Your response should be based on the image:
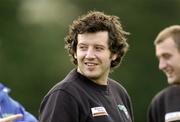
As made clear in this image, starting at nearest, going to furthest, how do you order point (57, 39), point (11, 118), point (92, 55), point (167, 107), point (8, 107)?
point (11, 118)
point (92, 55)
point (8, 107)
point (167, 107)
point (57, 39)

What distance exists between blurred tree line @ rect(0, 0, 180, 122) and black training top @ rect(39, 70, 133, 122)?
10.5m

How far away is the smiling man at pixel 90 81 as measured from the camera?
23.0ft

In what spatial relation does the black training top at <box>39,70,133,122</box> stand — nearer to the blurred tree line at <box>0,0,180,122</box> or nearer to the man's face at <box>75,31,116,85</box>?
the man's face at <box>75,31,116,85</box>

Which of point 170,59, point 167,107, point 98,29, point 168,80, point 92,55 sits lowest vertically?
point 167,107

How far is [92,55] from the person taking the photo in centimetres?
725

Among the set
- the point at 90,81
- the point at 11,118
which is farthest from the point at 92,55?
the point at 11,118

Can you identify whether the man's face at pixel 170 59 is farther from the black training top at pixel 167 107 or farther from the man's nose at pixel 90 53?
the man's nose at pixel 90 53

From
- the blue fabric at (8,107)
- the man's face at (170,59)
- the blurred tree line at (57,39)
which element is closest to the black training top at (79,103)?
the blue fabric at (8,107)

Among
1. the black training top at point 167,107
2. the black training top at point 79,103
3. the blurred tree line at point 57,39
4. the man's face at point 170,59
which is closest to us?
the black training top at point 79,103

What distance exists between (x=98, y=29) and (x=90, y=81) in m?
0.37

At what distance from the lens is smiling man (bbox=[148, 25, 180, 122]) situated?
8.48m

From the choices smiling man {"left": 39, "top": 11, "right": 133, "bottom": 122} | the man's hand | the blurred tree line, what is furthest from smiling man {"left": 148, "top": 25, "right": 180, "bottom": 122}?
the blurred tree line

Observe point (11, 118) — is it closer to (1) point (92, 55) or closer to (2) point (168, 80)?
(1) point (92, 55)

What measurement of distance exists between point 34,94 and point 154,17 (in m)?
2.64
